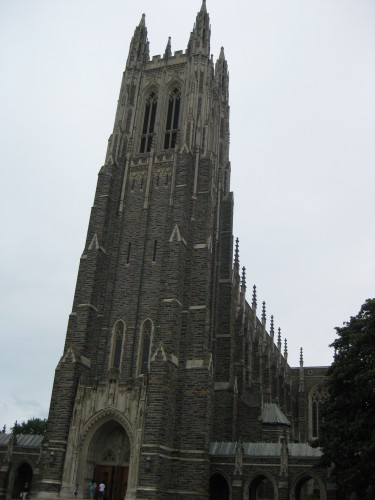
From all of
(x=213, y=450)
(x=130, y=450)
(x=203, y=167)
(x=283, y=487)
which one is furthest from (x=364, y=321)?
(x=203, y=167)

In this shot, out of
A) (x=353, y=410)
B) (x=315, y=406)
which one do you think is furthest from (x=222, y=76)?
(x=315, y=406)

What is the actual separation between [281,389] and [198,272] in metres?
27.2

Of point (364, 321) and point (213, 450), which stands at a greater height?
point (364, 321)

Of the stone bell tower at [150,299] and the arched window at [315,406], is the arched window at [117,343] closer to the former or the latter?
the stone bell tower at [150,299]

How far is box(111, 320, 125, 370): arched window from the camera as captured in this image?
113 feet

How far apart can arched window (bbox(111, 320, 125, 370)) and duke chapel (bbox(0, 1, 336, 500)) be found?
83 millimetres

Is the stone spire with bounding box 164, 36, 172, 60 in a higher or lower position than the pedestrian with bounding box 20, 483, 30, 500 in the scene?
higher

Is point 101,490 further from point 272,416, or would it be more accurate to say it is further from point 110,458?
point 272,416

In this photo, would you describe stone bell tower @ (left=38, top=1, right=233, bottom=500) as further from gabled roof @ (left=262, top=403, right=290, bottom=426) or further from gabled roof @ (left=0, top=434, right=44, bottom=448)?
gabled roof @ (left=262, top=403, right=290, bottom=426)

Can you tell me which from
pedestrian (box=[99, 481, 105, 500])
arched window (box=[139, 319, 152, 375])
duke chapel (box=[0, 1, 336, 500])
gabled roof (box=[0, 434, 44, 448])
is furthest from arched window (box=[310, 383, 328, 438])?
pedestrian (box=[99, 481, 105, 500])

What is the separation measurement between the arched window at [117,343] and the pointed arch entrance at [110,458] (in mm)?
4040

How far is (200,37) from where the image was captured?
45.6 metres

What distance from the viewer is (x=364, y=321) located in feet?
89.5

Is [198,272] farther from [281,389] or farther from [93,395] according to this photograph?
[281,389]
